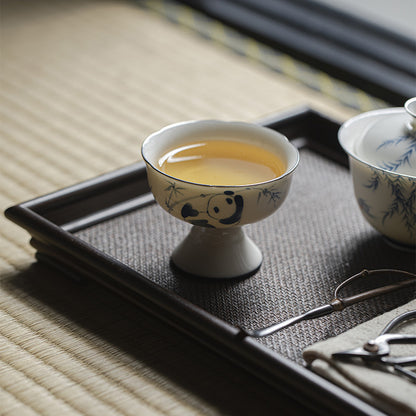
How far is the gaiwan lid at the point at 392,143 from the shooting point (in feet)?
2.37

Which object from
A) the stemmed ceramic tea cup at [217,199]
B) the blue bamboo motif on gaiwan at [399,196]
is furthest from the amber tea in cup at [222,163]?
the blue bamboo motif on gaiwan at [399,196]

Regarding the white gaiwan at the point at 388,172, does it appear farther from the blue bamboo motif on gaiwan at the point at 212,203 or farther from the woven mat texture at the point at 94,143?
the woven mat texture at the point at 94,143

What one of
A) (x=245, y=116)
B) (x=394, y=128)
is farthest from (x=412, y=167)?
(x=245, y=116)

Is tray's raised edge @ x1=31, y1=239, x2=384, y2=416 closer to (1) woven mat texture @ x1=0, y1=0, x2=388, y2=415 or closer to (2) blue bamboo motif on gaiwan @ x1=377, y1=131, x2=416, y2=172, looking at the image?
(1) woven mat texture @ x1=0, y1=0, x2=388, y2=415

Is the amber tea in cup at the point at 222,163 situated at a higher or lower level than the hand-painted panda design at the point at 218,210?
higher

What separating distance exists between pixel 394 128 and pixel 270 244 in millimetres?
189

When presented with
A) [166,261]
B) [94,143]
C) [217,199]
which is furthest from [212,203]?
[94,143]

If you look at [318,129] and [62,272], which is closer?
[62,272]

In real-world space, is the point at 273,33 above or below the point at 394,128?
below

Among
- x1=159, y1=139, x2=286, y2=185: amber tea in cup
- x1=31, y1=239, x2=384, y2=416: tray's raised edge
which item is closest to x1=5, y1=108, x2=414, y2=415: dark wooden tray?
x1=31, y1=239, x2=384, y2=416: tray's raised edge

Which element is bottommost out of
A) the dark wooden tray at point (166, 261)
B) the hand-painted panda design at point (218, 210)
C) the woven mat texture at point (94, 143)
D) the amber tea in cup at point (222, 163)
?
the woven mat texture at point (94, 143)

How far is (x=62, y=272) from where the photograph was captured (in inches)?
30.4

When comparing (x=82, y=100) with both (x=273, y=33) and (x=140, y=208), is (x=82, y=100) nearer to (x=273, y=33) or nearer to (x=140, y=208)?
(x=140, y=208)

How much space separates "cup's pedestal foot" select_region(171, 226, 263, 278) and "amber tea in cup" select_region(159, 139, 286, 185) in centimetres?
6
